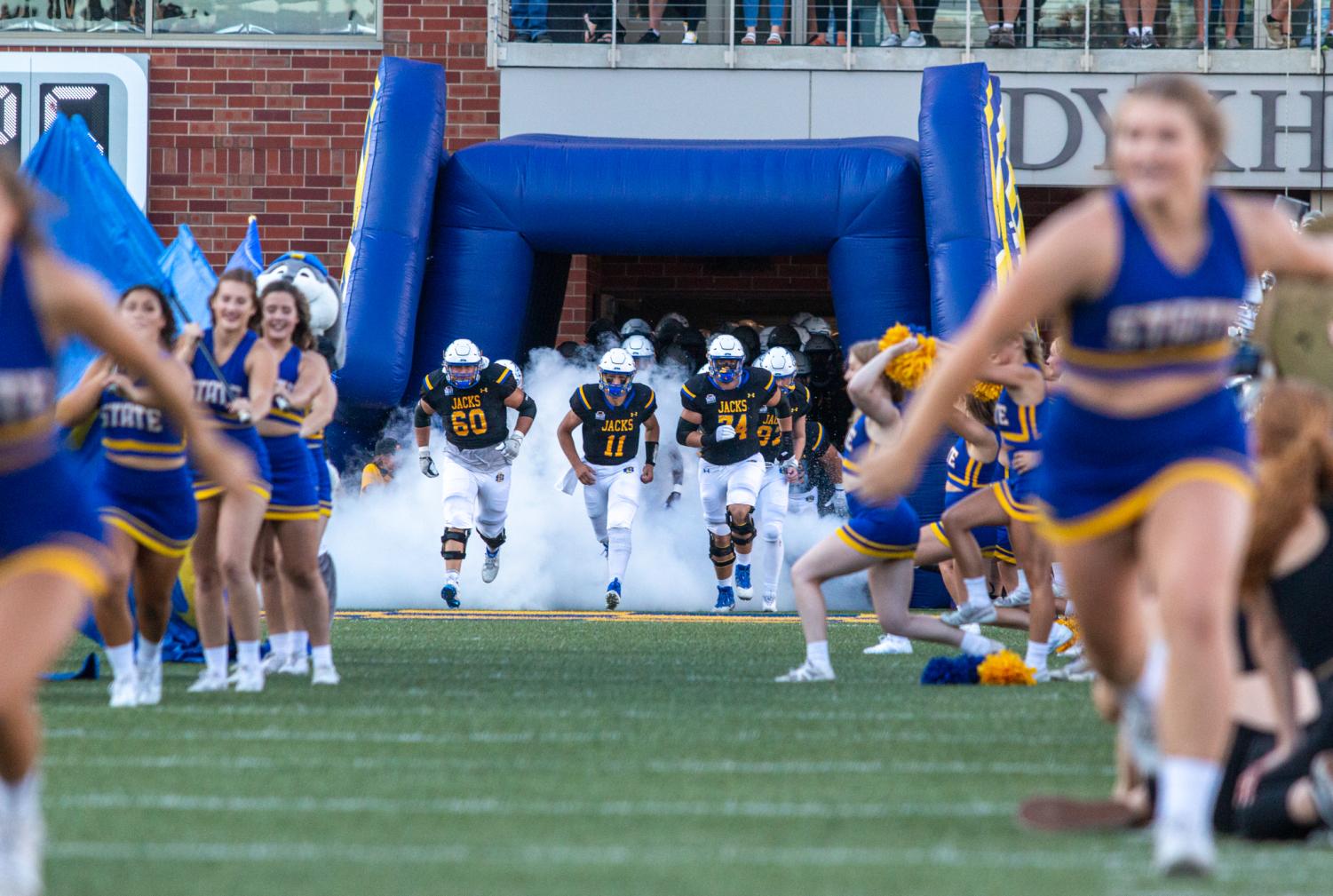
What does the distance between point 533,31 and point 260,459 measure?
1009 centimetres

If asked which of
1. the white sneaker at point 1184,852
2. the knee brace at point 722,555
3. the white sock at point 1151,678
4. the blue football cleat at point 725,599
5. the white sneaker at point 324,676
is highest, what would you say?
the white sock at point 1151,678

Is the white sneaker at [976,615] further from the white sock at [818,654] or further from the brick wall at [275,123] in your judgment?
the brick wall at [275,123]

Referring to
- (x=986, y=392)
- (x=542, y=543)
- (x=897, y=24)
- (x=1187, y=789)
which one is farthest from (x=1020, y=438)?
(x=897, y=24)

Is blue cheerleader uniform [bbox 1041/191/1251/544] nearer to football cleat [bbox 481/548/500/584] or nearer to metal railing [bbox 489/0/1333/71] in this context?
football cleat [bbox 481/548/500/584]

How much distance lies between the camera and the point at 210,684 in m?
7.45

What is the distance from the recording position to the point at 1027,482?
8.52 metres

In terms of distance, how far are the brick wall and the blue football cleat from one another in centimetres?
591

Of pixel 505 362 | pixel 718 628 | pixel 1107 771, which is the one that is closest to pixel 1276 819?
pixel 1107 771

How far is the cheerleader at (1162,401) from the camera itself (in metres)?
3.52

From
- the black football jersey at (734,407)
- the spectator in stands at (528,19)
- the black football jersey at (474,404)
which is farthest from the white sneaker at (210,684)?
the spectator in stands at (528,19)

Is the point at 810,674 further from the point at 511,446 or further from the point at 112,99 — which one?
the point at 112,99

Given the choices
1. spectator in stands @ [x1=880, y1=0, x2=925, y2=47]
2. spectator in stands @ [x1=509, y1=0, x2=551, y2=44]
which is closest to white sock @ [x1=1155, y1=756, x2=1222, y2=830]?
spectator in stands @ [x1=880, y1=0, x2=925, y2=47]

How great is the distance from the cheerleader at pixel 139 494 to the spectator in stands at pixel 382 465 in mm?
7192

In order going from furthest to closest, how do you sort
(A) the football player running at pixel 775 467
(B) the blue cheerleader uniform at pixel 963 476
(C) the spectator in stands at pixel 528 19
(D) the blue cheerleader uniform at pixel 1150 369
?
(C) the spectator in stands at pixel 528 19
(A) the football player running at pixel 775 467
(B) the blue cheerleader uniform at pixel 963 476
(D) the blue cheerleader uniform at pixel 1150 369
